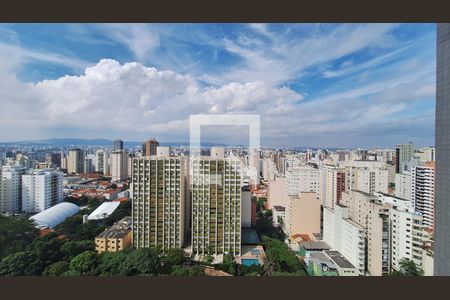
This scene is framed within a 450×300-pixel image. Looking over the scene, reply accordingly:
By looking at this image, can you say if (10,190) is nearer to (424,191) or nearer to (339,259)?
(339,259)

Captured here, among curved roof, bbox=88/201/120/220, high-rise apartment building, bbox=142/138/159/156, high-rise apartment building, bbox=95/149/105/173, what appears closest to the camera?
high-rise apartment building, bbox=142/138/159/156

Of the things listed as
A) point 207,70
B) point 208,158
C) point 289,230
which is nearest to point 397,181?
point 289,230

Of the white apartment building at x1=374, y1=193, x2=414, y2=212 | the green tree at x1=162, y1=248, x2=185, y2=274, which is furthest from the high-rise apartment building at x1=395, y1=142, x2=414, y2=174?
the green tree at x1=162, y1=248, x2=185, y2=274

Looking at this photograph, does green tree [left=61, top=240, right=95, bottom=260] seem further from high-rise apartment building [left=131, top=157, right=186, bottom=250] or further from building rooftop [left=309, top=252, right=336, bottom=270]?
building rooftop [left=309, top=252, right=336, bottom=270]

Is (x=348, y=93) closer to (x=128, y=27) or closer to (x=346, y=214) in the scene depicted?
(x=346, y=214)

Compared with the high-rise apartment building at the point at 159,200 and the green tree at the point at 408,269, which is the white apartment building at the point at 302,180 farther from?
the high-rise apartment building at the point at 159,200
